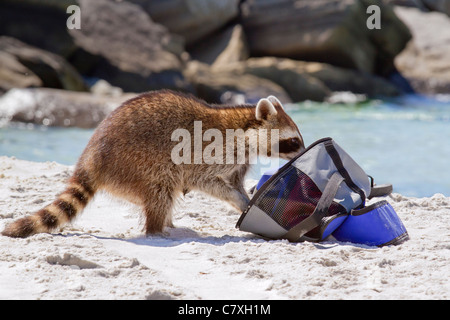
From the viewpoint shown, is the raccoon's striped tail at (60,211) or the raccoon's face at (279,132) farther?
the raccoon's face at (279,132)

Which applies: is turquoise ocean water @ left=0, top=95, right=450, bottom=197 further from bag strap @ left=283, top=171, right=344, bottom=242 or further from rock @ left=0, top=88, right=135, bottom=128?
bag strap @ left=283, top=171, right=344, bottom=242

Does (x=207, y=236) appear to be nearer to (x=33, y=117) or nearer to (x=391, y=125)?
(x=33, y=117)

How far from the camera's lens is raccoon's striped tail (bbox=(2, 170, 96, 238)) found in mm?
4477

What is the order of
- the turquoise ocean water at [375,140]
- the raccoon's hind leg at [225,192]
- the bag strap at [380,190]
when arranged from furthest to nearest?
the turquoise ocean water at [375,140] → the bag strap at [380,190] → the raccoon's hind leg at [225,192]

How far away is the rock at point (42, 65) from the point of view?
14.6 m

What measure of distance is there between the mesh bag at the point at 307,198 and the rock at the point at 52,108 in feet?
27.4

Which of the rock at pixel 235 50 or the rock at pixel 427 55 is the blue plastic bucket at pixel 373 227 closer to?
the rock at pixel 235 50

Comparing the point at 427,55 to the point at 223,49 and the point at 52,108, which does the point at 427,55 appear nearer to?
the point at 223,49

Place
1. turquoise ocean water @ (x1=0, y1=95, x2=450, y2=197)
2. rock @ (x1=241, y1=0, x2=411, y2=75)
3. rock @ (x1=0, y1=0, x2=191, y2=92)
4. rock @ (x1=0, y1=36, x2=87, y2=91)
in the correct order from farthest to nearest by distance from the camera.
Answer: rock @ (x1=241, y1=0, x2=411, y2=75) → rock @ (x1=0, y1=0, x2=191, y2=92) → rock @ (x1=0, y1=36, x2=87, y2=91) → turquoise ocean water @ (x1=0, y1=95, x2=450, y2=197)

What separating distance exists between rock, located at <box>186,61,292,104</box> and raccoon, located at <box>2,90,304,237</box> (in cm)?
1151

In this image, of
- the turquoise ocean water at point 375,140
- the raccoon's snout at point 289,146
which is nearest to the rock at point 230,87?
the turquoise ocean water at point 375,140

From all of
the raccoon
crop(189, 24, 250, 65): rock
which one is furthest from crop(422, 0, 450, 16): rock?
the raccoon

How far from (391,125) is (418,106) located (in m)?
3.88
